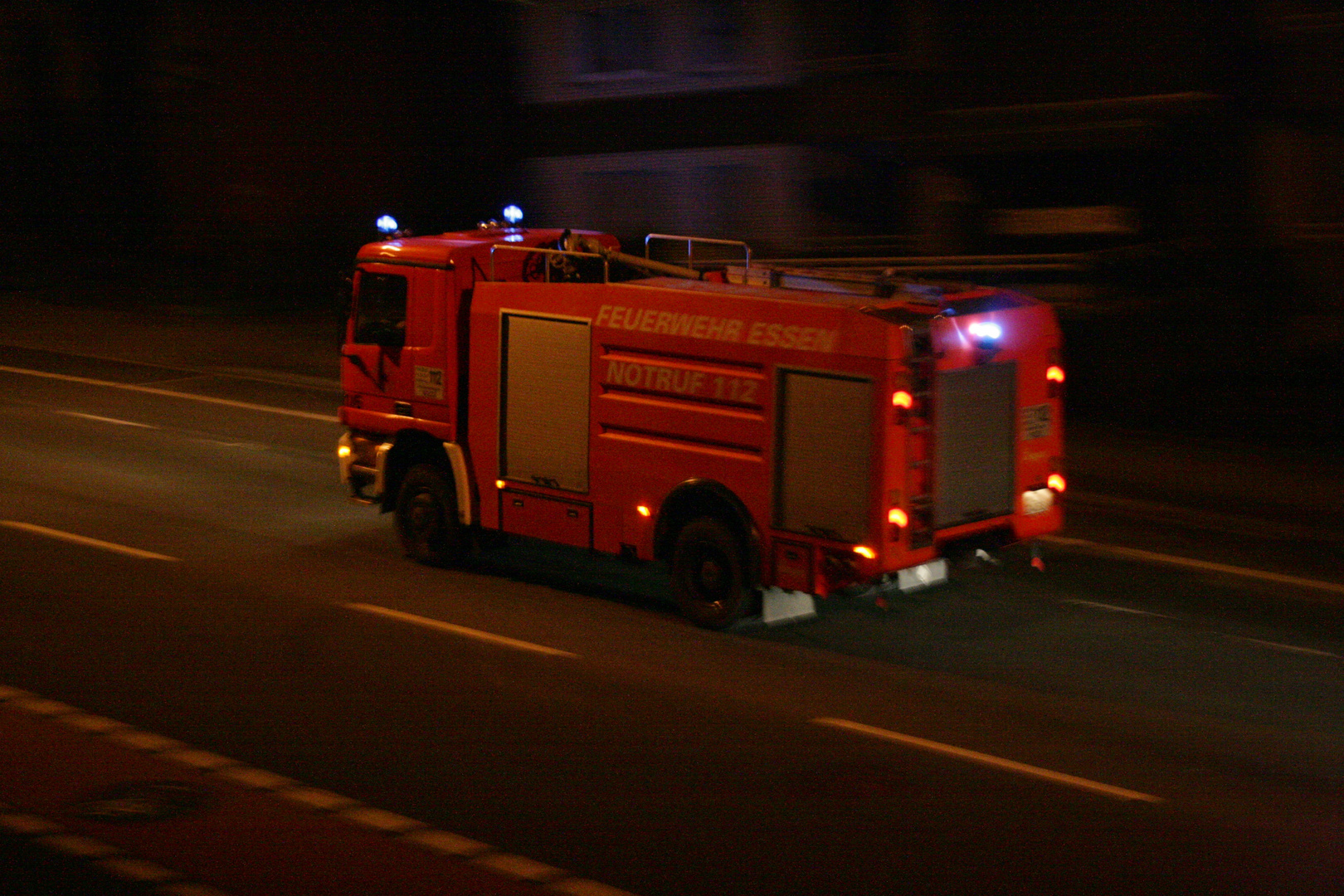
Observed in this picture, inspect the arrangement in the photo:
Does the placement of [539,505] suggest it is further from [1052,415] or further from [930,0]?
[930,0]

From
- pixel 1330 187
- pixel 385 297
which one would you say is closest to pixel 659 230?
pixel 1330 187

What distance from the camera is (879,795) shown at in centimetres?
746

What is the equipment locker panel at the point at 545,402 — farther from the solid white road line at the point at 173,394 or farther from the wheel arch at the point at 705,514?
the solid white road line at the point at 173,394

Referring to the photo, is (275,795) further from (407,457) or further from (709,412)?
(407,457)

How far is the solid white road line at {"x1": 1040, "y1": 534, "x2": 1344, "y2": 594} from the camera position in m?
12.1

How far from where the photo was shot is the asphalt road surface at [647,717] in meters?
6.68

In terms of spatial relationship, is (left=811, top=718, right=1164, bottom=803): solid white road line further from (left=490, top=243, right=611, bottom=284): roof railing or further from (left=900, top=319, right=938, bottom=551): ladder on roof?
(left=490, top=243, right=611, bottom=284): roof railing

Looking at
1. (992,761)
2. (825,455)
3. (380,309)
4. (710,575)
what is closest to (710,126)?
(380,309)

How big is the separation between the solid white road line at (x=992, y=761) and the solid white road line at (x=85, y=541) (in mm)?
6272

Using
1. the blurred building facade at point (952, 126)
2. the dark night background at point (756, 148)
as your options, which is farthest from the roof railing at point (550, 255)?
the blurred building facade at point (952, 126)

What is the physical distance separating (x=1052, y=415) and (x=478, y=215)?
84.4ft

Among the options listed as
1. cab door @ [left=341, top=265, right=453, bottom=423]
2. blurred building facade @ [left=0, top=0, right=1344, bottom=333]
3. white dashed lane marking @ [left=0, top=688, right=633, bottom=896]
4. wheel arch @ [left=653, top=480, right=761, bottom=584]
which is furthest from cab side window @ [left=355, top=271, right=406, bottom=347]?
→ blurred building facade @ [left=0, top=0, right=1344, bottom=333]

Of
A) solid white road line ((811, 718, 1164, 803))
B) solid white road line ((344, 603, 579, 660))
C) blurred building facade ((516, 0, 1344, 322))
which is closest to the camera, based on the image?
solid white road line ((811, 718, 1164, 803))

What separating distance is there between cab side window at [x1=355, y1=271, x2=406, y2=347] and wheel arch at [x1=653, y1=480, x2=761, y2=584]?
113 inches
